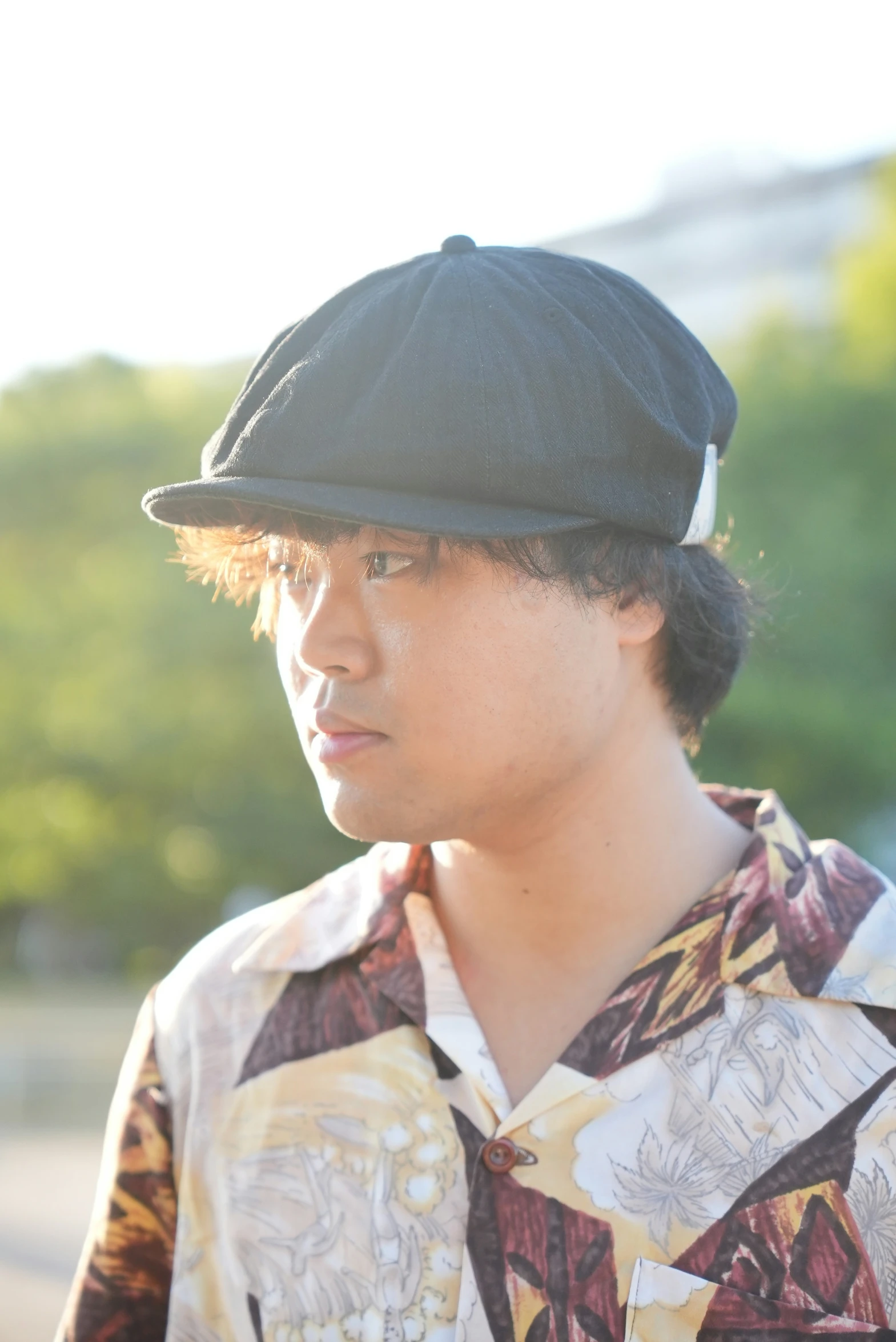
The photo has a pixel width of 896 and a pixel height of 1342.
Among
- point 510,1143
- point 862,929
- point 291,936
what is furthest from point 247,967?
point 862,929

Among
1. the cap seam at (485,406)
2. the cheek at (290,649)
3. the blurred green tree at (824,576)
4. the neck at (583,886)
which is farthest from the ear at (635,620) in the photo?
the blurred green tree at (824,576)

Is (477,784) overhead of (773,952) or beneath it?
overhead

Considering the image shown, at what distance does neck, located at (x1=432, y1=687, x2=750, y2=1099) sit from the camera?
5.63 feet

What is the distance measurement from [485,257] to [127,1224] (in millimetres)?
1308

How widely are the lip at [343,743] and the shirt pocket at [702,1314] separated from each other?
64cm

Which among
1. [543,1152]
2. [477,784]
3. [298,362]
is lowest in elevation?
[543,1152]

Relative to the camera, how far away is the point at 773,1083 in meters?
1.54

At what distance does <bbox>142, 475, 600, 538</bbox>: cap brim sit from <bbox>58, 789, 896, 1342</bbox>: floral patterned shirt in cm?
54

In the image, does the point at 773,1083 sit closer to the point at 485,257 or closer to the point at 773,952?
the point at 773,952

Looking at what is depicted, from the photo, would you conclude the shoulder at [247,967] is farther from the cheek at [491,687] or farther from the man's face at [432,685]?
the cheek at [491,687]

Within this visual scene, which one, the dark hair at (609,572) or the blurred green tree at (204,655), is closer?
the dark hair at (609,572)

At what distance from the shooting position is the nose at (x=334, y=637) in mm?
1556

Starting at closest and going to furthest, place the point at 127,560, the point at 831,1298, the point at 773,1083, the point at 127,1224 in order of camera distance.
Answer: the point at 831,1298 < the point at 773,1083 < the point at 127,1224 < the point at 127,560

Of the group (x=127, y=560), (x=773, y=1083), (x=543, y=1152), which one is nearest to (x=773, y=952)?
(x=773, y=1083)
